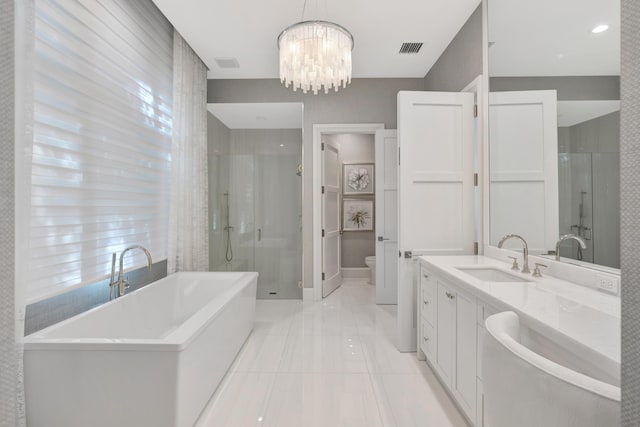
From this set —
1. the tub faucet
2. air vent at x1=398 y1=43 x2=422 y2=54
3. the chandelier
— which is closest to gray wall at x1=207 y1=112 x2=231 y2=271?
the tub faucet

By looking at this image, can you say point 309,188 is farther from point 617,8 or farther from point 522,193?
point 617,8

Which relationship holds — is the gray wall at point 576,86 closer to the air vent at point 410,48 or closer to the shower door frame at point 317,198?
the air vent at point 410,48

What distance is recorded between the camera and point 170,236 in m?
2.91

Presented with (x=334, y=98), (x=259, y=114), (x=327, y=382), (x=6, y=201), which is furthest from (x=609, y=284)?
(x=259, y=114)

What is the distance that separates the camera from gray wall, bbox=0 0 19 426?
45 cm

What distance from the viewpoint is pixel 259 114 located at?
4.37 m

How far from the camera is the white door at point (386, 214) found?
388cm

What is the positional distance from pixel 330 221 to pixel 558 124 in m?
2.96

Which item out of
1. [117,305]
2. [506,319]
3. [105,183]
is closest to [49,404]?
[117,305]

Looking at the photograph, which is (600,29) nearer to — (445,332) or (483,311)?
(483,311)

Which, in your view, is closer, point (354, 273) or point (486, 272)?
point (486, 272)

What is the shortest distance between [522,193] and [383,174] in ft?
6.65

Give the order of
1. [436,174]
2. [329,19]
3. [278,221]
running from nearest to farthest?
1. [436,174]
2. [329,19]
3. [278,221]

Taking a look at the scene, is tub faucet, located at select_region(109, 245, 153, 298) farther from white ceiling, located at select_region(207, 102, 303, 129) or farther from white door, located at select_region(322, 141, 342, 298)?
white ceiling, located at select_region(207, 102, 303, 129)
